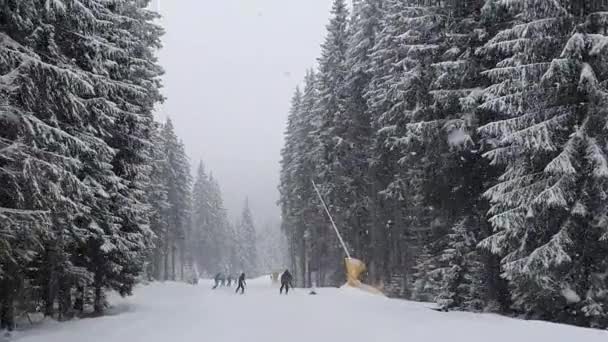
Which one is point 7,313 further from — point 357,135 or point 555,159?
point 357,135

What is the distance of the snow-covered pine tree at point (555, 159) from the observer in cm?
1245

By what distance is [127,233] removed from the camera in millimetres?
17547

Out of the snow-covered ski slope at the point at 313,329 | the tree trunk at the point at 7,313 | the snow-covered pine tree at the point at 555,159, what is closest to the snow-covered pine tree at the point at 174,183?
the snow-covered ski slope at the point at 313,329

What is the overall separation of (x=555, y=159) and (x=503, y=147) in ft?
7.23

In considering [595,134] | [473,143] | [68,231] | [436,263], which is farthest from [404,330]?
[436,263]

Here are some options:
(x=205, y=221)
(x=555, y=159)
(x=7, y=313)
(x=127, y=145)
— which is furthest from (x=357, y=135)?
(x=205, y=221)

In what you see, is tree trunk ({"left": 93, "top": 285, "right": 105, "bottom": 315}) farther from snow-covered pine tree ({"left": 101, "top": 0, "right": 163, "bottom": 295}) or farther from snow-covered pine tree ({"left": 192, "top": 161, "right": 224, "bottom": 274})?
snow-covered pine tree ({"left": 192, "top": 161, "right": 224, "bottom": 274})

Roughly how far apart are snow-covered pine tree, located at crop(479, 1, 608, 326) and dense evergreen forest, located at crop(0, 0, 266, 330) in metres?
10.1

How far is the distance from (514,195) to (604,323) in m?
3.55

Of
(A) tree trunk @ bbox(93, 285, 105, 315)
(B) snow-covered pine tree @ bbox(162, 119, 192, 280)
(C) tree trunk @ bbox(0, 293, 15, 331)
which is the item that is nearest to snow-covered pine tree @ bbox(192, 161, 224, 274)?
(B) snow-covered pine tree @ bbox(162, 119, 192, 280)

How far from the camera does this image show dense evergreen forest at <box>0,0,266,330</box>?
9.73 m

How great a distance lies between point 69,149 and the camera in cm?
1195

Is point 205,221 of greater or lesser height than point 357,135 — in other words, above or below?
below

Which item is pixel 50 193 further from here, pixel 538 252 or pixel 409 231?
pixel 409 231
